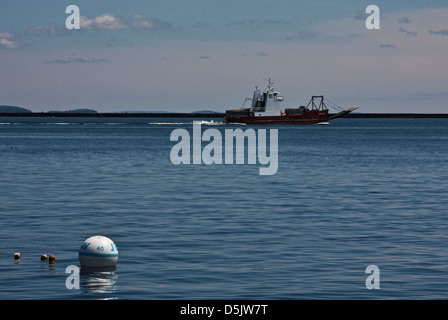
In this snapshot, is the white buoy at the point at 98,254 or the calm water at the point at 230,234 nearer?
the calm water at the point at 230,234

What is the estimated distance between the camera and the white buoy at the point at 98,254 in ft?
74.0

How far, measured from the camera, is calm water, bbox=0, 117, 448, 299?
66.9ft

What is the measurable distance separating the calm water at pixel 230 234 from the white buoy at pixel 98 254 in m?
0.49

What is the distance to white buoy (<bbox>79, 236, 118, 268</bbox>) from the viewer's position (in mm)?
22547

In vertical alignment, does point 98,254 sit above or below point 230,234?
above

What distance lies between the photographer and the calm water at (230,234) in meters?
20.4

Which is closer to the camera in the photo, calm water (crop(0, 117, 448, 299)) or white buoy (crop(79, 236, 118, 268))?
calm water (crop(0, 117, 448, 299))

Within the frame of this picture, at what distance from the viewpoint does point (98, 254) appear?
73.9 ft

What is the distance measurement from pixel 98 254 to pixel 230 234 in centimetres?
824

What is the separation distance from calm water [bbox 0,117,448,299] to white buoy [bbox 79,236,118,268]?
0.49 m

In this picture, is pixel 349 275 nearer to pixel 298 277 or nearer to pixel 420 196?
pixel 298 277
